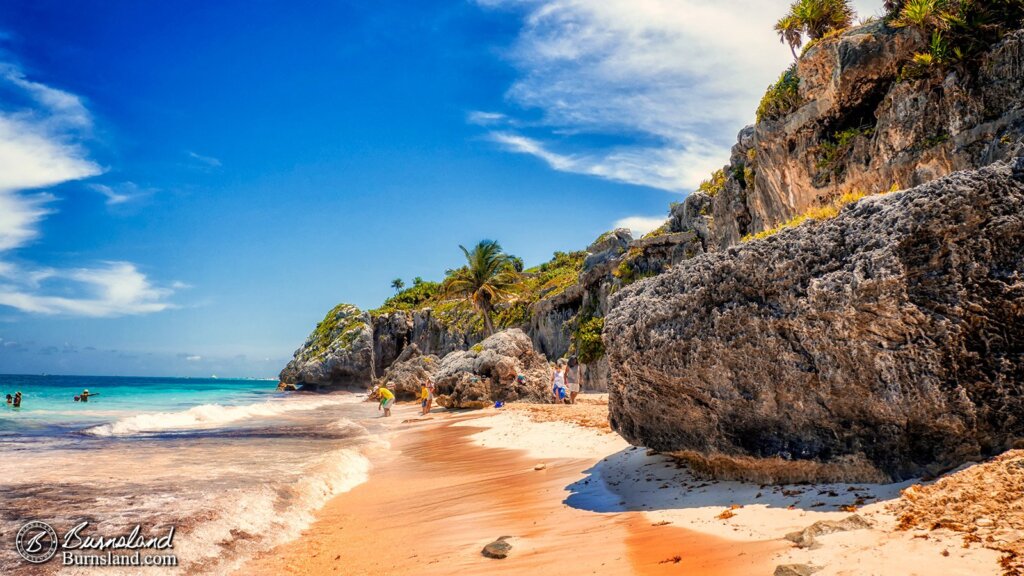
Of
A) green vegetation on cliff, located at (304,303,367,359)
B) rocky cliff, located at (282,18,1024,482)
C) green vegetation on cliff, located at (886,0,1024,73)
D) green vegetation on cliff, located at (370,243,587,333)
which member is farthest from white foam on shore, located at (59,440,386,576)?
green vegetation on cliff, located at (304,303,367,359)

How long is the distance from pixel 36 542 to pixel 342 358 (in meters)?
59.3

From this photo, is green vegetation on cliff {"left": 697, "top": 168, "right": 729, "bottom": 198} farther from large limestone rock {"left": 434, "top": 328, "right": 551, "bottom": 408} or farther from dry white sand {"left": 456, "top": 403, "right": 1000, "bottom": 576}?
dry white sand {"left": 456, "top": 403, "right": 1000, "bottom": 576}

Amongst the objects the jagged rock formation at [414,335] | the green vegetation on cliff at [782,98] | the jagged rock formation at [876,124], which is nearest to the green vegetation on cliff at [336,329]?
the jagged rock formation at [414,335]

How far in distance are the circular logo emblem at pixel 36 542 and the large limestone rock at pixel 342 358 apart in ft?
190

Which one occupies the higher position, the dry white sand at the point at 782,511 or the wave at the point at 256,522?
the dry white sand at the point at 782,511

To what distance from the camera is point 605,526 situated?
5.77 meters

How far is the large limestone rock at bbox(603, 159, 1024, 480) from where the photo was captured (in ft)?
15.1

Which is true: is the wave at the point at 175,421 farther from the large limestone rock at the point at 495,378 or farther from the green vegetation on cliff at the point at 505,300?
the green vegetation on cliff at the point at 505,300

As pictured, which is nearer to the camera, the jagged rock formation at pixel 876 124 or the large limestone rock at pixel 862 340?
the large limestone rock at pixel 862 340

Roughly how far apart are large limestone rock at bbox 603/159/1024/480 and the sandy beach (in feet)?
1.51

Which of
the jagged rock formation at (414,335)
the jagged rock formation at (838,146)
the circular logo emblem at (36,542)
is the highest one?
the jagged rock formation at (838,146)

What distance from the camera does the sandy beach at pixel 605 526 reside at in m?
3.84

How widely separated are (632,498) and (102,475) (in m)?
9.66

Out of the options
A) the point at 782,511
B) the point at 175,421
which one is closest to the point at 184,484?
the point at 782,511
